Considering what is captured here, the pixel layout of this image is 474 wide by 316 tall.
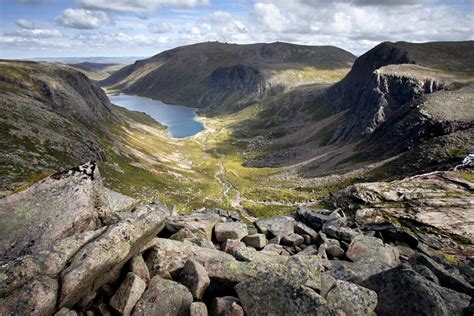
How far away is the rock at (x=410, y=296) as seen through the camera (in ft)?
44.1

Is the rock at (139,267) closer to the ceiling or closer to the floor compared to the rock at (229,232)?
closer to the ceiling

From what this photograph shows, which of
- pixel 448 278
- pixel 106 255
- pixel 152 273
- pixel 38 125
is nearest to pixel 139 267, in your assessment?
pixel 152 273

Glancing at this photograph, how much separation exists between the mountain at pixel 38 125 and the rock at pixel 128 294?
2966 cm

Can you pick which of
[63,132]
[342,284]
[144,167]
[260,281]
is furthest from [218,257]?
[144,167]

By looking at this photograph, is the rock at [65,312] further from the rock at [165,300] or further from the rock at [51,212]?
the rock at [51,212]

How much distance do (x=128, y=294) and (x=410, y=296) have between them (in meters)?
11.8

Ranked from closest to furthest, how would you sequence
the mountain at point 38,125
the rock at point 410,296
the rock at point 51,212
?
the rock at point 410,296 < the rock at point 51,212 < the mountain at point 38,125

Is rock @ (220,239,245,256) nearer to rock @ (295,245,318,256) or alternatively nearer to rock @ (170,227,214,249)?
rock @ (170,227,214,249)

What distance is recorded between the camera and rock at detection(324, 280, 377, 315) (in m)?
13.3

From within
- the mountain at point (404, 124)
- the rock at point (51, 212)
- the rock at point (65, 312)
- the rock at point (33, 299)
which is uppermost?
the rock at point (51, 212)

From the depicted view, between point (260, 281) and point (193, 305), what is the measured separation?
2.89 meters

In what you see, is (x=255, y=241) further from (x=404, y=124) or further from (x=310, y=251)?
(x=404, y=124)

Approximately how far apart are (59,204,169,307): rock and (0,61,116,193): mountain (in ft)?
93.1

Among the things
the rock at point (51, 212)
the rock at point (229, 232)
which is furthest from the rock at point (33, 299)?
the rock at point (229, 232)
